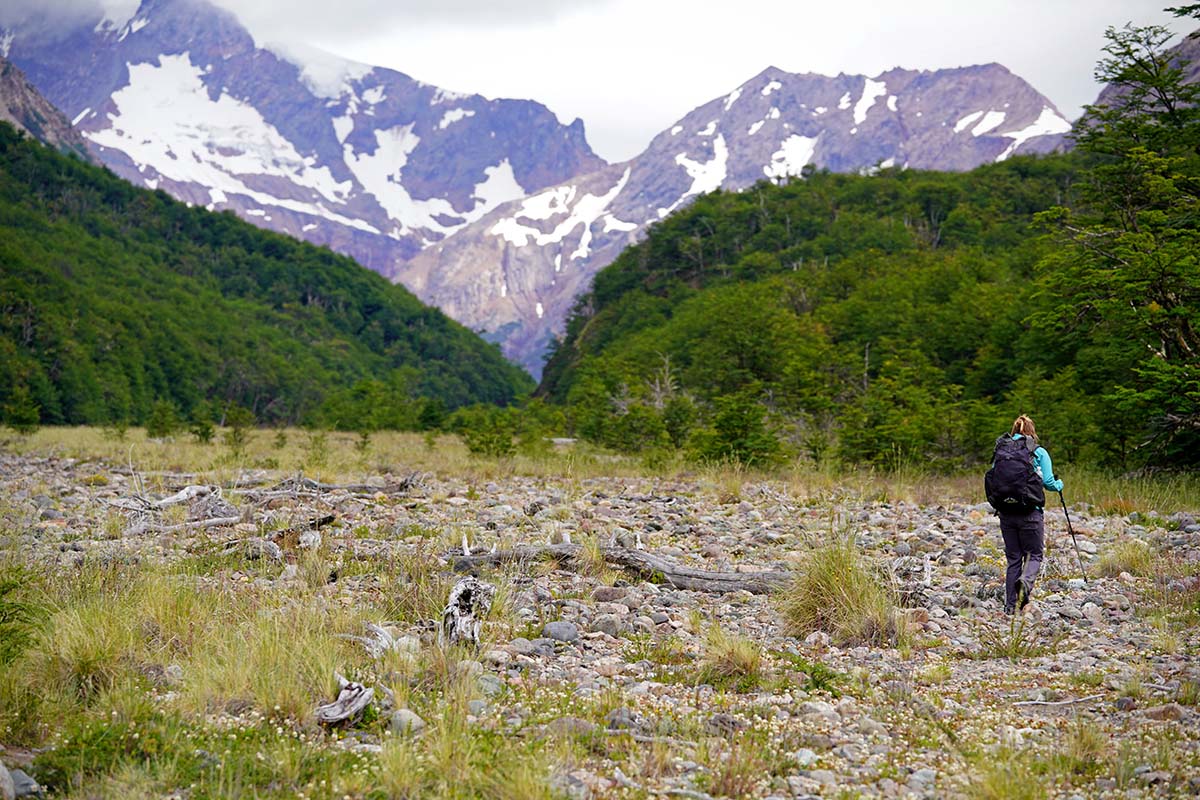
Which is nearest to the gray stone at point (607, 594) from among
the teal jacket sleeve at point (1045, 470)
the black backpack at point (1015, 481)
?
the black backpack at point (1015, 481)

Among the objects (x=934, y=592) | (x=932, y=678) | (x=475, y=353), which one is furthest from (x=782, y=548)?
(x=475, y=353)

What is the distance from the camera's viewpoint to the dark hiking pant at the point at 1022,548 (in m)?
7.41

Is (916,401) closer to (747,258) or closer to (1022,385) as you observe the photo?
(1022,385)

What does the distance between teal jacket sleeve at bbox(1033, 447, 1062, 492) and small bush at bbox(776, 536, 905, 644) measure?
224 cm

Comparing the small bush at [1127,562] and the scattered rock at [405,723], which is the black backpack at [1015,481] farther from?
the scattered rock at [405,723]

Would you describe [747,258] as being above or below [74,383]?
above

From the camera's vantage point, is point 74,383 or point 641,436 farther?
point 74,383

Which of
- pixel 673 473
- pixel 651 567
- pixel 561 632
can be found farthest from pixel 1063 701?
pixel 673 473

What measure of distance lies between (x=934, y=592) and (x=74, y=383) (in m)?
75.2

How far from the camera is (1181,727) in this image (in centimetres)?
443

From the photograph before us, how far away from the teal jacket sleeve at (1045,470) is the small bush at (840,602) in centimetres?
224

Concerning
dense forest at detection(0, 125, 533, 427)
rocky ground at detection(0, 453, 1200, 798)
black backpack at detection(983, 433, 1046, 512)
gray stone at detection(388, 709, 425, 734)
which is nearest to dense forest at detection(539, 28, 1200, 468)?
rocky ground at detection(0, 453, 1200, 798)

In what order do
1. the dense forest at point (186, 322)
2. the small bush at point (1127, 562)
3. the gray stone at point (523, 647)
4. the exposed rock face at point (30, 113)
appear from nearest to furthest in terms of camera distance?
the gray stone at point (523, 647) < the small bush at point (1127, 562) < the dense forest at point (186, 322) < the exposed rock face at point (30, 113)

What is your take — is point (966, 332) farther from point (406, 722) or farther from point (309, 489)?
point (406, 722)
